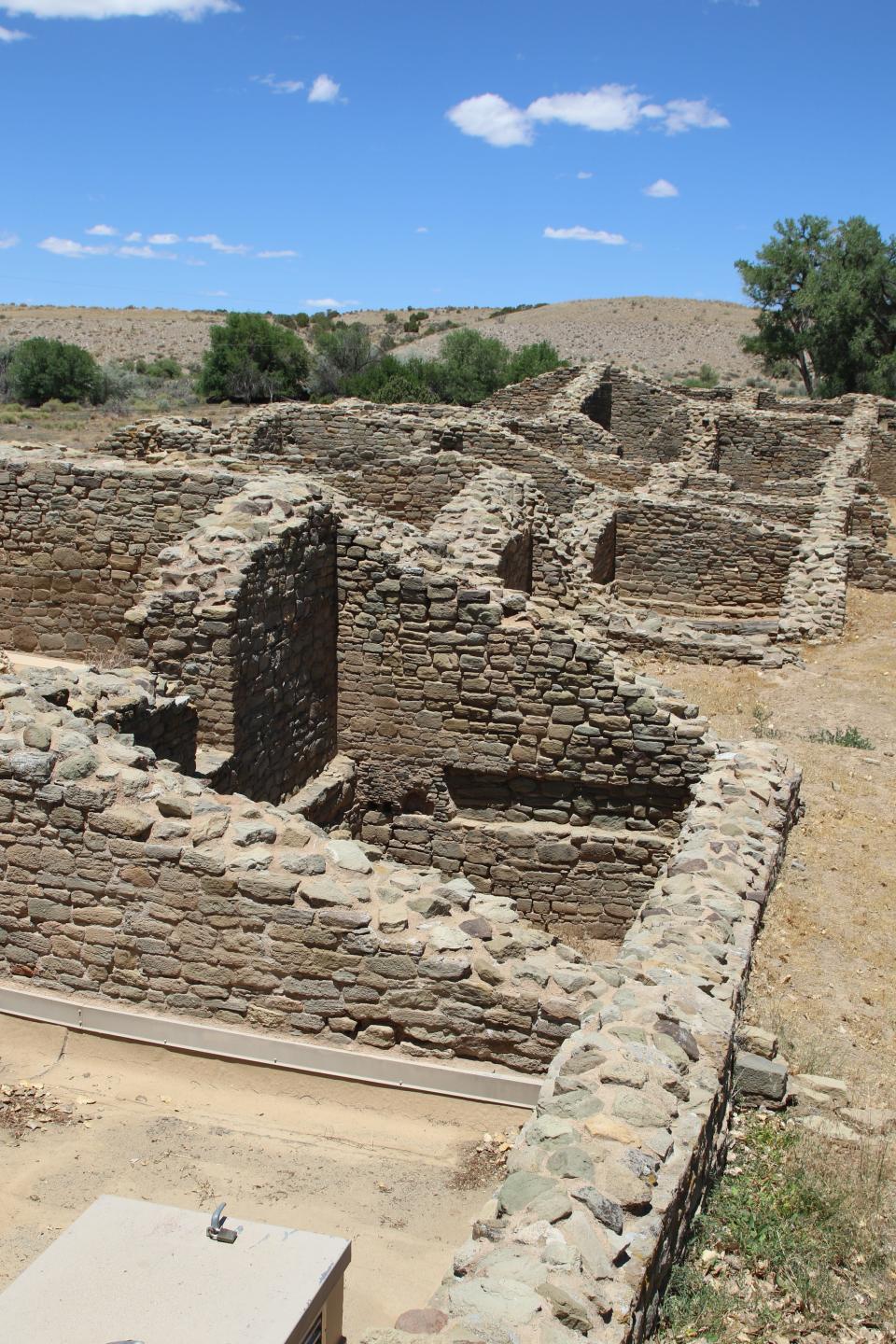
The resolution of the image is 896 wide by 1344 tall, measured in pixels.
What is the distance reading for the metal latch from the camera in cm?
320

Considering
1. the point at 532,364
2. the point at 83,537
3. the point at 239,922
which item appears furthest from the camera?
the point at 532,364

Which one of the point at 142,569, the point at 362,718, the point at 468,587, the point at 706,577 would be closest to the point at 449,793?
the point at 362,718

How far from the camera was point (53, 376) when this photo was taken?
A: 1524 inches

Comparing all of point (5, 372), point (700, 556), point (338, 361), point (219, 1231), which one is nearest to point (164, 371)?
point (5, 372)

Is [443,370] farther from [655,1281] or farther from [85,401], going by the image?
[655,1281]

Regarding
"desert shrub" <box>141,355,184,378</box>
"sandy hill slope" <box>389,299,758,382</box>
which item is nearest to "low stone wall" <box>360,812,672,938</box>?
"desert shrub" <box>141,355,184,378</box>

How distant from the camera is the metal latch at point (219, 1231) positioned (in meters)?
3.20

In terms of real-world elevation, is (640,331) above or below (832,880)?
above

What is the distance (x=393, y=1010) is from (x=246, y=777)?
2.94 m

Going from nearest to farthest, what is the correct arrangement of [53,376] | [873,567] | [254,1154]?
[254,1154], [873,567], [53,376]

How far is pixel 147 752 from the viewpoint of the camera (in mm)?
5711

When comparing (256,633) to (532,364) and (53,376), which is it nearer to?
(532,364)

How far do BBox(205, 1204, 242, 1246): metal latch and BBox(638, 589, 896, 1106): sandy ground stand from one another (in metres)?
3.01

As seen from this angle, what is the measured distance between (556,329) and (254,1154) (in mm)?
76528
